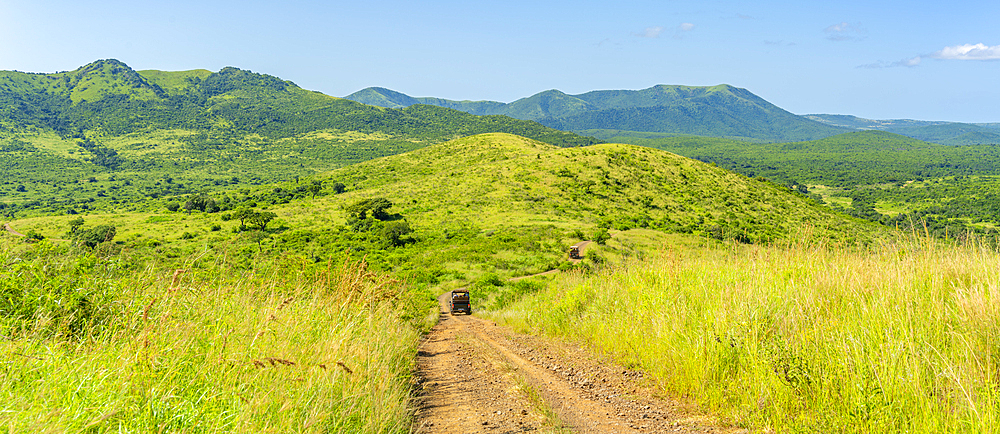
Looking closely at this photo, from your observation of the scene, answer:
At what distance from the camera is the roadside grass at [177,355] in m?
2.70

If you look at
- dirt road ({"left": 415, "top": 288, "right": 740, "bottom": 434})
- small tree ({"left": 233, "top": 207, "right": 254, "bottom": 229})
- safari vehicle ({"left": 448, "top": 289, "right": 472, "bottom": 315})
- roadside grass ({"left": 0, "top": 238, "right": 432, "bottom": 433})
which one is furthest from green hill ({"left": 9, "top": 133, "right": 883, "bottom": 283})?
roadside grass ({"left": 0, "top": 238, "right": 432, "bottom": 433})

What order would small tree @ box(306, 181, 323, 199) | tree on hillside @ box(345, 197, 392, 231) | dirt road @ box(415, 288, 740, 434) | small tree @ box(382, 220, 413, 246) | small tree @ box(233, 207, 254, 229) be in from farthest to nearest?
small tree @ box(306, 181, 323, 199) → small tree @ box(233, 207, 254, 229) → tree on hillside @ box(345, 197, 392, 231) → small tree @ box(382, 220, 413, 246) → dirt road @ box(415, 288, 740, 434)

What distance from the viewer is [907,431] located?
3.04 metres

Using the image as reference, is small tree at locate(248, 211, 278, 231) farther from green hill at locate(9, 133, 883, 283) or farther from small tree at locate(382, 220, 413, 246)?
small tree at locate(382, 220, 413, 246)

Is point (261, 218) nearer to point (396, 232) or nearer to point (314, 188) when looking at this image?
point (396, 232)

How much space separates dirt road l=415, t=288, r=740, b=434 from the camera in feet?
13.6

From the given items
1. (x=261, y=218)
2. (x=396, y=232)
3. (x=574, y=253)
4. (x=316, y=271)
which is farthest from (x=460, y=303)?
(x=261, y=218)

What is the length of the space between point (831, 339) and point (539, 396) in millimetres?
2532

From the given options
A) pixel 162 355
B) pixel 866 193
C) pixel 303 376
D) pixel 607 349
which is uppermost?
pixel 162 355

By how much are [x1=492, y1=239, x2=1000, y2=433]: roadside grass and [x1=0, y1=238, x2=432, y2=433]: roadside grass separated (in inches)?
105

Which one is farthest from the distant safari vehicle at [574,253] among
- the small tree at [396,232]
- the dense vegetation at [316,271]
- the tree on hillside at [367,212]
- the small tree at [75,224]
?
the small tree at [75,224]

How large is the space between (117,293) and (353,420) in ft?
8.42

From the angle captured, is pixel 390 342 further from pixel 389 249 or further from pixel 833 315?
pixel 389 249

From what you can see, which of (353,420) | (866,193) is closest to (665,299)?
(353,420)
